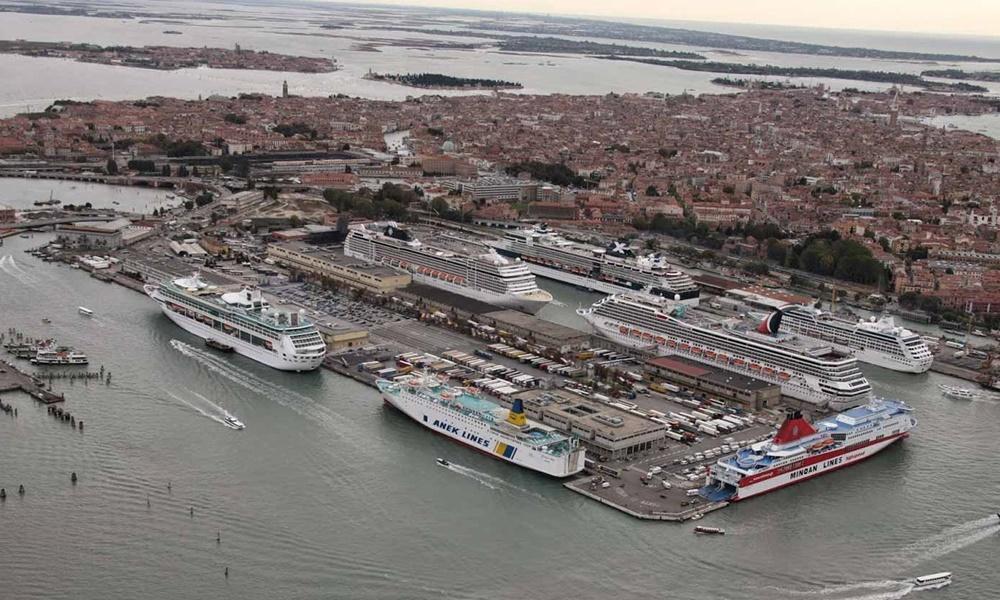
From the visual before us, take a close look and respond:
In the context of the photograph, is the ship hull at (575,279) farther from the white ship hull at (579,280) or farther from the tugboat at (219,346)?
the tugboat at (219,346)

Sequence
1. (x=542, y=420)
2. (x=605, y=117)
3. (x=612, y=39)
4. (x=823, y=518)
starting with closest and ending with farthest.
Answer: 1. (x=823, y=518)
2. (x=542, y=420)
3. (x=605, y=117)
4. (x=612, y=39)

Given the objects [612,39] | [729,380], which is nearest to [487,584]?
[729,380]

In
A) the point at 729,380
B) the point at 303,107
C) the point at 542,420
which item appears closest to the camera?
the point at 542,420

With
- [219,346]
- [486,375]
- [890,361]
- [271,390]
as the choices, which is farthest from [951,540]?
[219,346]

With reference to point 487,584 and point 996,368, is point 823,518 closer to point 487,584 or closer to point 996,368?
point 487,584

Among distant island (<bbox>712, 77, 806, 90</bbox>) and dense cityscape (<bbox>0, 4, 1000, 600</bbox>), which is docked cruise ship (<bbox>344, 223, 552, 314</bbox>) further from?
distant island (<bbox>712, 77, 806, 90</bbox>)

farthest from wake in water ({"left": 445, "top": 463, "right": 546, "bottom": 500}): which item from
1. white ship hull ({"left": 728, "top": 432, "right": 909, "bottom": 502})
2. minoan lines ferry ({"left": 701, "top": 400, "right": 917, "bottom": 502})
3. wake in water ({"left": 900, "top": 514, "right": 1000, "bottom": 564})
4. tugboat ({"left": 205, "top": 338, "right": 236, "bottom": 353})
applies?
tugboat ({"left": 205, "top": 338, "right": 236, "bottom": 353})

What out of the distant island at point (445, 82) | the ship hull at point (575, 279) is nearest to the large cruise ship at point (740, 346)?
the ship hull at point (575, 279)
